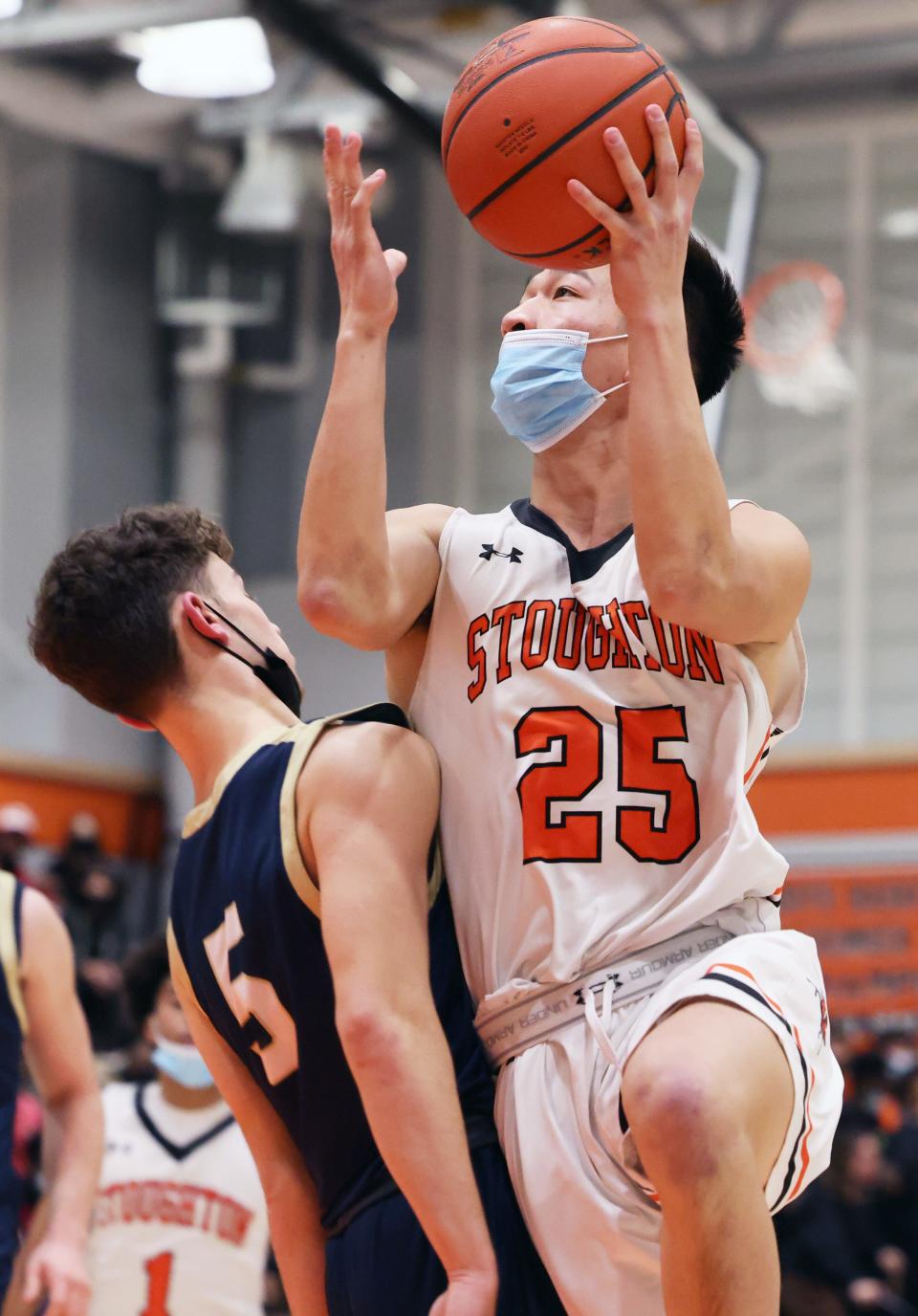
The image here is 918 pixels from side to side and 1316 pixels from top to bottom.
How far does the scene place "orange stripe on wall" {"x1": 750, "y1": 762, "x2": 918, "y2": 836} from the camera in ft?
42.7

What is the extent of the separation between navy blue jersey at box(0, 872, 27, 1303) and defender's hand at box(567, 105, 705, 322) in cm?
257

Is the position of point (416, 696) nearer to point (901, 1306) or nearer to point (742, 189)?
point (742, 189)

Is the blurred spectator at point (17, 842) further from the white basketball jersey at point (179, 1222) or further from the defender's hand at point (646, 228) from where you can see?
the defender's hand at point (646, 228)

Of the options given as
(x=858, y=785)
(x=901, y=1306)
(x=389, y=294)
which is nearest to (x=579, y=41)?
(x=389, y=294)

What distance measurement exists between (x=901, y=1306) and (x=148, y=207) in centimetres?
1108

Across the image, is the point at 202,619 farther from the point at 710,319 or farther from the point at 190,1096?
the point at 190,1096

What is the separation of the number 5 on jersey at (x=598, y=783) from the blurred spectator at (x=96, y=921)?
873 cm

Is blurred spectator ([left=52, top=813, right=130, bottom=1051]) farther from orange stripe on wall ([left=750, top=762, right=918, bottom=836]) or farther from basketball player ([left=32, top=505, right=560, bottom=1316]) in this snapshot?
basketball player ([left=32, top=505, right=560, bottom=1316])

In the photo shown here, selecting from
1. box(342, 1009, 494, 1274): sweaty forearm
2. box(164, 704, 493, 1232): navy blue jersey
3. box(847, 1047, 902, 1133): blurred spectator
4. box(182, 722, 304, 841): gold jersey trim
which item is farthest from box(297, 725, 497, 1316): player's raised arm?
box(847, 1047, 902, 1133): blurred spectator

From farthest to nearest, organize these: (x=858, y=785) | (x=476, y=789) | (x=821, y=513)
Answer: (x=821, y=513) → (x=858, y=785) → (x=476, y=789)

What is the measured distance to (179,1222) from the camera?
225 inches

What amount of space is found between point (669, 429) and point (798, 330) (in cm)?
1151

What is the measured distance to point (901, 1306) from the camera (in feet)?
31.6

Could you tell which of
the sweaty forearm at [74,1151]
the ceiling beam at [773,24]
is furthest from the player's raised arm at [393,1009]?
the ceiling beam at [773,24]
